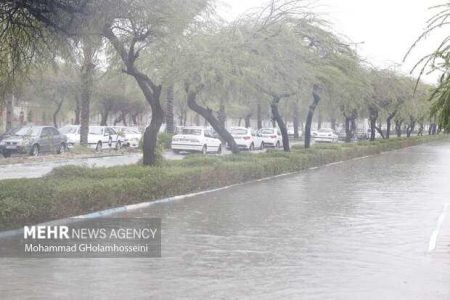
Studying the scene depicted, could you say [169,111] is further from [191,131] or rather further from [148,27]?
[148,27]

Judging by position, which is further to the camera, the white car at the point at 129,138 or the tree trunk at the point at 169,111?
the white car at the point at 129,138

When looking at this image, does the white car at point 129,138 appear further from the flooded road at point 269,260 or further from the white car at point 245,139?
the flooded road at point 269,260

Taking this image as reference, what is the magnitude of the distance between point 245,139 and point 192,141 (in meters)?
6.71

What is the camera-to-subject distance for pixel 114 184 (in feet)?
41.8

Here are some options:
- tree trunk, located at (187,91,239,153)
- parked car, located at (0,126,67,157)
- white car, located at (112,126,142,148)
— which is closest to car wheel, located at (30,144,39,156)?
parked car, located at (0,126,67,157)

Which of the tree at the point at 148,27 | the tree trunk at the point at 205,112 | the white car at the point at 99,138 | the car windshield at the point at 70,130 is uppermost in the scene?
the tree at the point at 148,27

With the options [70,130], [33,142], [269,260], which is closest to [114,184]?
[269,260]

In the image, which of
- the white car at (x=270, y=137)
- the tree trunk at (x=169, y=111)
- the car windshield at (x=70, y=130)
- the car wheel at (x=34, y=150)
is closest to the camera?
the car wheel at (x=34, y=150)

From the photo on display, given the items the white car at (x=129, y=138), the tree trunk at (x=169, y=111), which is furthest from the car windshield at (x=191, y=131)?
the white car at (x=129, y=138)

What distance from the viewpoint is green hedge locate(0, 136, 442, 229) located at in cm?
1016

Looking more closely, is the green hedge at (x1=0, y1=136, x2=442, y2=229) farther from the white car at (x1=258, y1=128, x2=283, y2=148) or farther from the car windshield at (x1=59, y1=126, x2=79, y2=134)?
the white car at (x1=258, y1=128, x2=283, y2=148)

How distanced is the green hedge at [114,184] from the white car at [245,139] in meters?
16.4

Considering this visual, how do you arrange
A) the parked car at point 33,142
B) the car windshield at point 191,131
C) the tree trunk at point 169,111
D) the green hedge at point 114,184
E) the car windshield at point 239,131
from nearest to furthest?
the green hedge at point 114,184 < the parked car at point 33,142 < the tree trunk at point 169,111 < the car windshield at point 191,131 < the car windshield at point 239,131

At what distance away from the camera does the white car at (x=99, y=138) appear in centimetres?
3491
